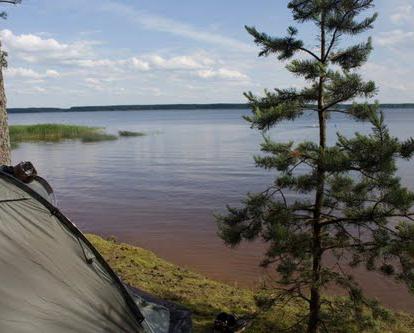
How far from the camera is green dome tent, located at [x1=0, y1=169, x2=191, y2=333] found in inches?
168

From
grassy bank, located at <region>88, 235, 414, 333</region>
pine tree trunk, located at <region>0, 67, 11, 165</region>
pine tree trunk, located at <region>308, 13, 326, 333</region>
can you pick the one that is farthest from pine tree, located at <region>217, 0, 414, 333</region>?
pine tree trunk, located at <region>0, 67, 11, 165</region>

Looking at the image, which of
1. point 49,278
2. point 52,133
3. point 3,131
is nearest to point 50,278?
point 49,278

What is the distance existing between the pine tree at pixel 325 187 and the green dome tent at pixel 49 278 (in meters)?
1.85

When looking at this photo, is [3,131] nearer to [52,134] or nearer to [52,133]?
[52,133]

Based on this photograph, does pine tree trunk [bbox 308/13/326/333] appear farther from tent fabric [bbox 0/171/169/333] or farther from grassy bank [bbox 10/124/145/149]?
grassy bank [bbox 10/124/145/149]

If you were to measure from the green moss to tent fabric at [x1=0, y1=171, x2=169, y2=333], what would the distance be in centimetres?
5127

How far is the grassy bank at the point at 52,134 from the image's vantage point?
176 feet

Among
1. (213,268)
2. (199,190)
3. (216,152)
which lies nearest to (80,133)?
(216,152)

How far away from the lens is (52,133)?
2216 inches

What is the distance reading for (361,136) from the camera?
523 centimetres

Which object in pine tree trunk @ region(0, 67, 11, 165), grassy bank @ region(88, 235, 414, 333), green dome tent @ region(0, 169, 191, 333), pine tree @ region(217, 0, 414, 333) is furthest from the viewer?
pine tree trunk @ region(0, 67, 11, 165)

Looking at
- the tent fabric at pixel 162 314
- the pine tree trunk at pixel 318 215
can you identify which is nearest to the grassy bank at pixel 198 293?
the tent fabric at pixel 162 314

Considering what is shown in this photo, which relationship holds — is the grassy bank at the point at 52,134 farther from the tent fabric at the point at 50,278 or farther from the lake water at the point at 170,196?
Answer: the tent fabric at the point at 50,278

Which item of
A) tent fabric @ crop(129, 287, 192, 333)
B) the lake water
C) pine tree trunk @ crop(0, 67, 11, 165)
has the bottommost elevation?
the lake water
